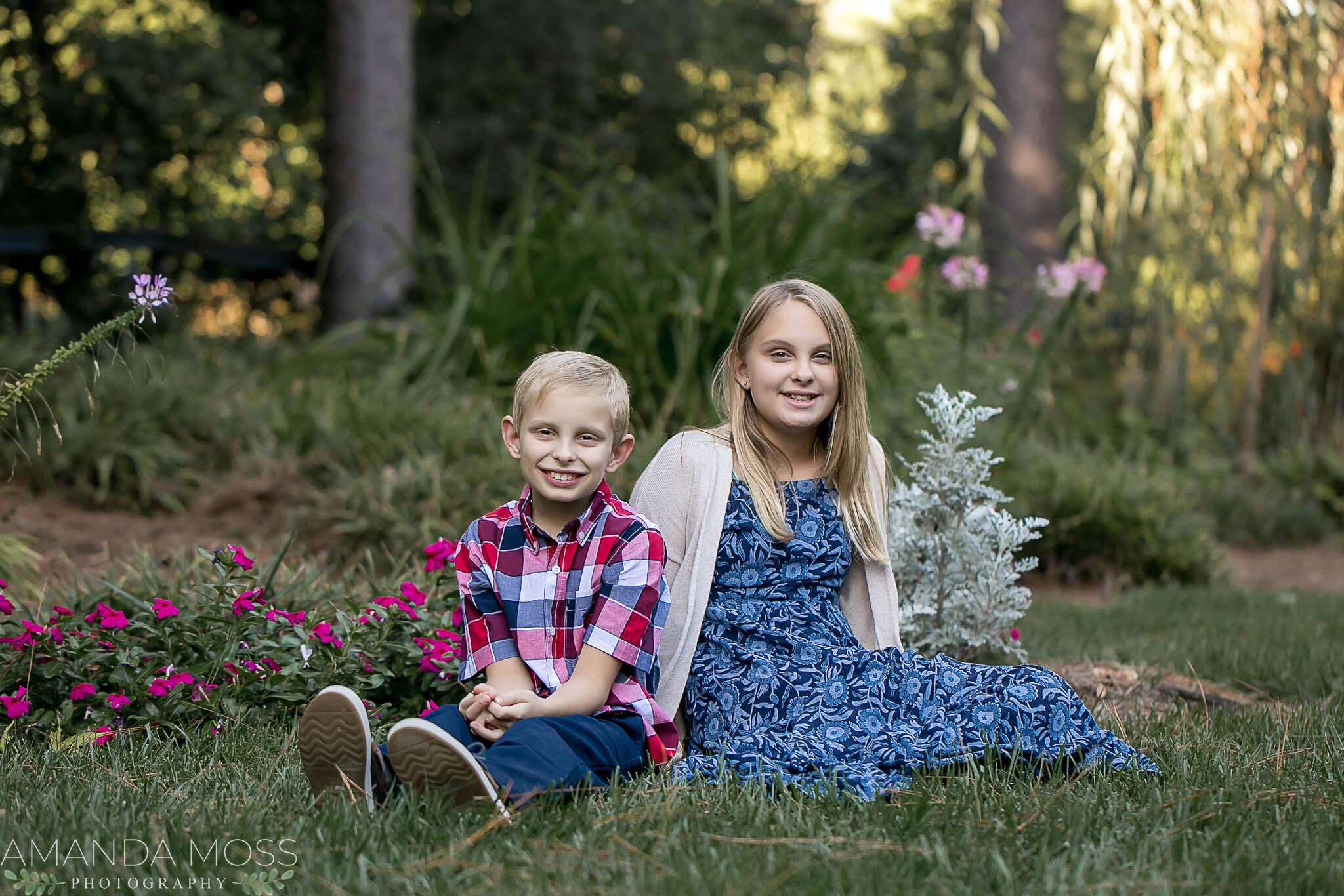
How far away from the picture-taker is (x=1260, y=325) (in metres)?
8.07

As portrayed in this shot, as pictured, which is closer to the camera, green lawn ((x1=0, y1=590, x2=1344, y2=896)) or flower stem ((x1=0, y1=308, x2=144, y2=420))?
green lawn ((x1=0, y1=590, x2=1344, y2=896))

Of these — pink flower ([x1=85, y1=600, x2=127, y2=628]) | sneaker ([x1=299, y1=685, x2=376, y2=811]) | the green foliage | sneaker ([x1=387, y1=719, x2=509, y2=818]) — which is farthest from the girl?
the green foliage

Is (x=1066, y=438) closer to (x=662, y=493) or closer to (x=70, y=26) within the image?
(x=662, y=493)

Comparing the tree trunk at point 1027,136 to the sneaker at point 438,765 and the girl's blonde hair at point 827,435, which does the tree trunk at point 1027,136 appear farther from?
the sneaker at point 438,765

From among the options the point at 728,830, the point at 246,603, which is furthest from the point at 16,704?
the point at 728,830

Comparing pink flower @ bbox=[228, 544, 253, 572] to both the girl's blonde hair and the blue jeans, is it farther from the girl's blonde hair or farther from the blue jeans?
the girl's blonde hair

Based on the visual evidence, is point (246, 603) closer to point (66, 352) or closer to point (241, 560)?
point (241, 560)

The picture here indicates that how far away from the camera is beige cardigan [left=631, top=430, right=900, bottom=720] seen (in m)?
2.85

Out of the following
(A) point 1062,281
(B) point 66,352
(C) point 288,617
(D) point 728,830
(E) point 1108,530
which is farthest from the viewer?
(E) point 1108,530

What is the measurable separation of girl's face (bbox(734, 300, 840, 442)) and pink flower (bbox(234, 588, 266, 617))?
1.37 meters

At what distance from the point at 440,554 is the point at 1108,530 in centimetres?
369

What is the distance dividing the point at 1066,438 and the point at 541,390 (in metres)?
5.89

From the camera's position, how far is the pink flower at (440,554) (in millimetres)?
3418

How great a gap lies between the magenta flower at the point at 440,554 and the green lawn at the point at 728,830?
28.4 inches
